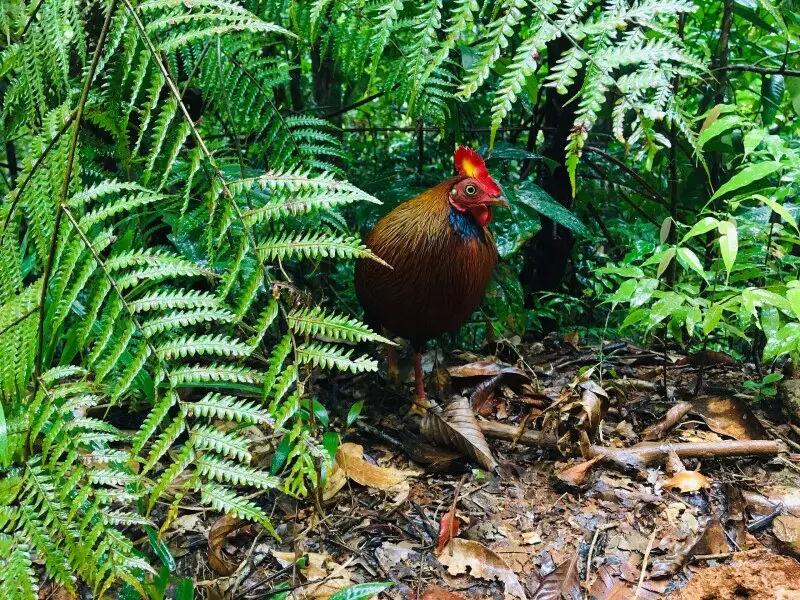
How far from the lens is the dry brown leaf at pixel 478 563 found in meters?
1.82

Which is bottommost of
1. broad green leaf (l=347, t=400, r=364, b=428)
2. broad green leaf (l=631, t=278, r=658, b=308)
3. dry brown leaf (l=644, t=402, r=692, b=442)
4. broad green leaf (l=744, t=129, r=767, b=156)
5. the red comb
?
dry brown leaf (l=644, t=402, r=692, b=442)

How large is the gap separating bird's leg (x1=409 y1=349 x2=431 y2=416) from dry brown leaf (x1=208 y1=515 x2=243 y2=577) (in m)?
0.91

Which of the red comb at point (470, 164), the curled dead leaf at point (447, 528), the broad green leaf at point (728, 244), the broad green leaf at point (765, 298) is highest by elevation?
the red comb at point (470, 164)

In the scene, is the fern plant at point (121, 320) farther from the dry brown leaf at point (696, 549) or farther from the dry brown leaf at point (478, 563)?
the dry brown leaf at point (696, 549)

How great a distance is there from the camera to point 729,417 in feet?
8.04

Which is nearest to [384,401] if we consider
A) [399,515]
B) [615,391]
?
[399,515]

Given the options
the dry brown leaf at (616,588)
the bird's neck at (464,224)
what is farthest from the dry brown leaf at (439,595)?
the bird's neck at (464,224)

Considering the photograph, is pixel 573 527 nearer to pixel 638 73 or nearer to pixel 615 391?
pixel 615 391

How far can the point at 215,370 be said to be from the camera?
3.92 ft

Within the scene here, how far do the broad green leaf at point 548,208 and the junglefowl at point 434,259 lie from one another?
39 cm

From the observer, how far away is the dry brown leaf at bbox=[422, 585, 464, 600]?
5.79 ft

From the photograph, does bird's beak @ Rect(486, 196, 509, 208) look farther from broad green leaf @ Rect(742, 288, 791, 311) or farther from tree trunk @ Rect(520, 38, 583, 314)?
broad green leaf @ Rect(742, 288, 791, 311)

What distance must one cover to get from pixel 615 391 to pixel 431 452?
2.75 feet

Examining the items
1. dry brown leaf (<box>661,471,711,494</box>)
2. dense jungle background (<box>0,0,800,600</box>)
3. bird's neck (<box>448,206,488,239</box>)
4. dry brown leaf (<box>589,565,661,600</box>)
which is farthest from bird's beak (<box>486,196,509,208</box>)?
dry brown leaf (<box>589,565,661,600</box>)
